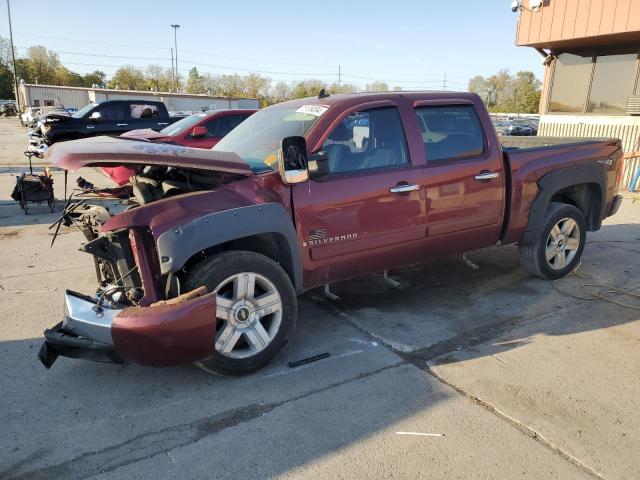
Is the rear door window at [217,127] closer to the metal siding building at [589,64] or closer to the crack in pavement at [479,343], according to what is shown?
the crack in pavement at [479,343]

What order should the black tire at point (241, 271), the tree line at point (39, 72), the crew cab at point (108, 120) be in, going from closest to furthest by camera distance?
the black tire at point (241, 271) < the crew cab at point (108, 120) < the tree line at point (39, 72)

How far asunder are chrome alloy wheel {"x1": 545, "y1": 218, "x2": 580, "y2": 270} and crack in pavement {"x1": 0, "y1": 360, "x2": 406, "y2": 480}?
342cm

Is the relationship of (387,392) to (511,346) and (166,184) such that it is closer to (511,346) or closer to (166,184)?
(511,346)

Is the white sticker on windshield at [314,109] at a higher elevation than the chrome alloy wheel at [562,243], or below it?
higher

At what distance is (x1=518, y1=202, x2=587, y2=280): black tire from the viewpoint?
5141mm

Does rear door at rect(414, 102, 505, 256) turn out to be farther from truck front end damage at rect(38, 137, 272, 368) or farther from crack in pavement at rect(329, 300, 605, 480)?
truck front end damage at rect(38, 137, 272, 368)

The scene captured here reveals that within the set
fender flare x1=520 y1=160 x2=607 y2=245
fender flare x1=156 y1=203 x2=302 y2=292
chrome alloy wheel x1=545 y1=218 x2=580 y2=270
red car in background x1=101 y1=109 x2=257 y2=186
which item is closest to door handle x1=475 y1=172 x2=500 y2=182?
fender flare x1=520 y1=160 x2=607 y2=245

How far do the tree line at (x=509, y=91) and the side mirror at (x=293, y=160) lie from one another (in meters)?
54.9

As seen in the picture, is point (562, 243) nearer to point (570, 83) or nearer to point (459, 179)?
point (459, 179)

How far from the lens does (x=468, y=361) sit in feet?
12.1

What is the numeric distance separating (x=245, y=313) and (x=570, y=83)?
1338cm

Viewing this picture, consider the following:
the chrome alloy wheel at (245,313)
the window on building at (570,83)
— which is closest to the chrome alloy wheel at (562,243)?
the chrome alloy wheel at (245,313)

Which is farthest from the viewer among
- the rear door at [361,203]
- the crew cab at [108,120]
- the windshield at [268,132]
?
the crew cab at [108,120]

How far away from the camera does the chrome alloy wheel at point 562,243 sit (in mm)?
5301
